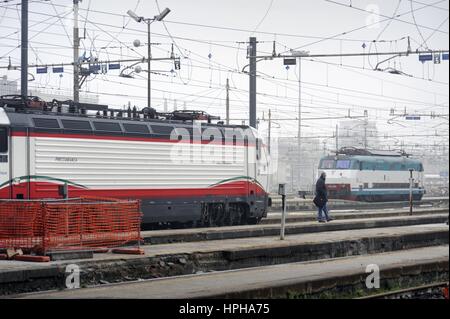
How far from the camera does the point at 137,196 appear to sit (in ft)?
73.0

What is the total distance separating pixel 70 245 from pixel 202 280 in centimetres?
367

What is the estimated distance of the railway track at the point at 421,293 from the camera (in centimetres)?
1275

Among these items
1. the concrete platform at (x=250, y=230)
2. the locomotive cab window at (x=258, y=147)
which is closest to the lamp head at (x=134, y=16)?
the locomotive cab window at (x=258, y=147)

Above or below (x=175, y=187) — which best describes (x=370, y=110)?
above

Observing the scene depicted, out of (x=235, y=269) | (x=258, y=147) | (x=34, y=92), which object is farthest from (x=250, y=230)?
(x=34, y=92)

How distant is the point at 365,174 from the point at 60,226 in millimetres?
36236

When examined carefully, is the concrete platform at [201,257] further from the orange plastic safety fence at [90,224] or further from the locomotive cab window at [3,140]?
the locomotive cab window at [3,140]

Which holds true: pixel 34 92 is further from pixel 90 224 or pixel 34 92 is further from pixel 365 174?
pixel 90 224

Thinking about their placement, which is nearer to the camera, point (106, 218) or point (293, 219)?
point (106, 218)

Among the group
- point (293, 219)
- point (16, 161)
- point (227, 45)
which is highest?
point (227, 45)

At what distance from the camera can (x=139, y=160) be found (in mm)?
22469
